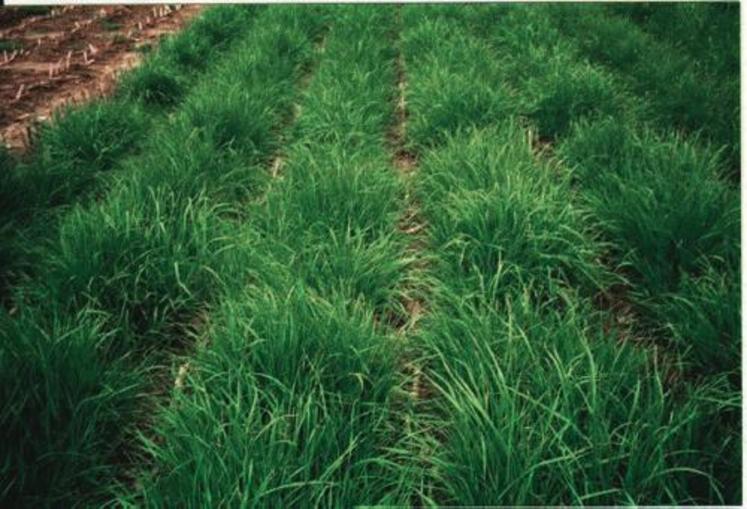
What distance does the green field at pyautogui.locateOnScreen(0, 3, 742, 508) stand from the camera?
1218 millimetres

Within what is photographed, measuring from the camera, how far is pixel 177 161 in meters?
2.57

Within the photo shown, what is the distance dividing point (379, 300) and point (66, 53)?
4.38 m

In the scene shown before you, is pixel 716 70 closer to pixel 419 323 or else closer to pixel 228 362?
pixel 419 323

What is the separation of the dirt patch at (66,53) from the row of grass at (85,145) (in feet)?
0.85

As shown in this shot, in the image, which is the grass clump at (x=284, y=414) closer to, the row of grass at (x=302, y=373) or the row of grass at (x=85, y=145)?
the row of grass at (x=302, y=373)

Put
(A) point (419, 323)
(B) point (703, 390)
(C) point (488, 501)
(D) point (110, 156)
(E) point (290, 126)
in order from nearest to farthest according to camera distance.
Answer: (C) point (488, 501) → (B) point (703, 390) → (A) point (419, 323) → (D) point (110, 156) → (E) point (290, 126)

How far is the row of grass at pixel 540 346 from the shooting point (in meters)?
1.18

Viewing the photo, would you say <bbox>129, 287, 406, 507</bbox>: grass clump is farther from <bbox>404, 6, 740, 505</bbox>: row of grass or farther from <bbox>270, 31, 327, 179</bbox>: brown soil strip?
<bbox>270, 31, 327, 179</bbox>: brown soil strip

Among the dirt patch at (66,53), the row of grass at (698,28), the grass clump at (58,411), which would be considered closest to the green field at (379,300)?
the grass clump at (58,411)

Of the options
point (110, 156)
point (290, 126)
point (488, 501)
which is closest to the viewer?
point (488, 501)

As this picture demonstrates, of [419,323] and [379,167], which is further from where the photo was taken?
[379,167]

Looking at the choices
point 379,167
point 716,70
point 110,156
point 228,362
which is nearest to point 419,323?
point 228,362

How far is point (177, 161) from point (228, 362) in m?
1.38

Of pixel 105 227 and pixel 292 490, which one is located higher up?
pixel 105 227
